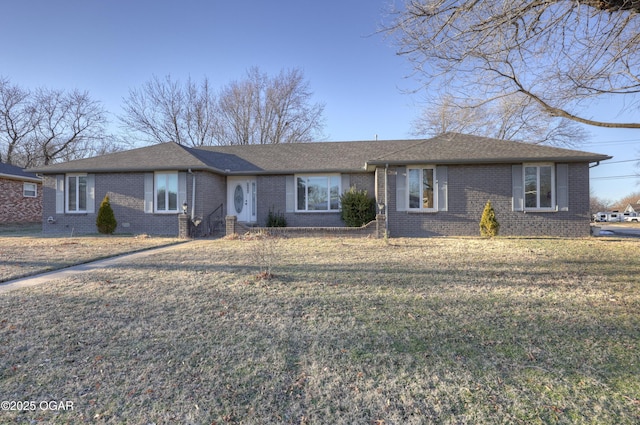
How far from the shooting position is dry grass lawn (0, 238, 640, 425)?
2.20 m

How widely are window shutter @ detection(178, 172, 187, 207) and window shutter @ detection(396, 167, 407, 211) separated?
27.6 ft

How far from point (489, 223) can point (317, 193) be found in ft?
22.0

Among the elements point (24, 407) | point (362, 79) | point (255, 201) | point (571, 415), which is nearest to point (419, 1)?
point (571, 415)

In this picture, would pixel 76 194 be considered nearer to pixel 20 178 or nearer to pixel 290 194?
pixel 20 178

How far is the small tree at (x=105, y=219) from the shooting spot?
13055mm

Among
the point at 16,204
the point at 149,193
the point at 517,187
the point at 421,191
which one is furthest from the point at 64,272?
the point at 16,204

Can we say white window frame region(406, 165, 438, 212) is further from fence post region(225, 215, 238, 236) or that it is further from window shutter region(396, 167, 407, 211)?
fence post region(225, 215, 238, 236)

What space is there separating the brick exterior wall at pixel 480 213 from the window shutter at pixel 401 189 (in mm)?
117

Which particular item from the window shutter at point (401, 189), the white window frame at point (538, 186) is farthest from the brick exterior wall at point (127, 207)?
the white window frame at point (538, 186)

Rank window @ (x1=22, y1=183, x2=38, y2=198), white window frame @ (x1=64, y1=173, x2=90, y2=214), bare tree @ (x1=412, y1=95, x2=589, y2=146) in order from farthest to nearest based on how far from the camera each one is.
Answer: window @ (x1=22, y1=183, x2=38, y2=198), white window frame @ (x1=64, y1=173, x2=90, y2=214), bare tree @ (x1=412, y1=95, x2=589, y2=146)

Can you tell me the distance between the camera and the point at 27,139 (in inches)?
1200

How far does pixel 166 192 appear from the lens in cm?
1361

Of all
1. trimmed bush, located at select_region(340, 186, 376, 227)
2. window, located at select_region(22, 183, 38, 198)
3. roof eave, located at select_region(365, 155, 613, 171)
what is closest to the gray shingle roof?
roof eave, located at select_region(365, 155, 613, 171)

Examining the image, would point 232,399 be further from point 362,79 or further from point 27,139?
point 27,139
